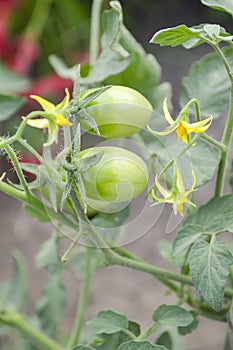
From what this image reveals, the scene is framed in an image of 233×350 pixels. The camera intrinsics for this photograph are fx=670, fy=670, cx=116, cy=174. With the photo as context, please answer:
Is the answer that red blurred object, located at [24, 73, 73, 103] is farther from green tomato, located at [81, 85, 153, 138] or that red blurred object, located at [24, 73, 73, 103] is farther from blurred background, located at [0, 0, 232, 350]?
green tomato, located at [81, 85, 153, 138]

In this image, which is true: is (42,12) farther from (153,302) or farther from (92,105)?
(92,105)

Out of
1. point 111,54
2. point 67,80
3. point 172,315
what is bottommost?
point 67,80

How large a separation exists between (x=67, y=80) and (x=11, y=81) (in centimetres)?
10

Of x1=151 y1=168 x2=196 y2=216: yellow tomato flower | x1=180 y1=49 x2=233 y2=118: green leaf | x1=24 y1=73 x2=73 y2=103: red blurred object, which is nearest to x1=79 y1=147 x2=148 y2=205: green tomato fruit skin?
x1=151 y1=168 x2=196 y2=216: yellow tomato flower

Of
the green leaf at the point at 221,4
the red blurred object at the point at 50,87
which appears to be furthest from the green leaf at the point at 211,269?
the red blurred object at the point at 50,87

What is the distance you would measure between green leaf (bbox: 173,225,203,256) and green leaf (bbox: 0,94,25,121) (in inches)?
5.9

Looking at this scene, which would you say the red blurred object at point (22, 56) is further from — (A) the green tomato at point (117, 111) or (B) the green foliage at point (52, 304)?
(A) the green tomato at point (117, 111)

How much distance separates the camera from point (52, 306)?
0.47 metres

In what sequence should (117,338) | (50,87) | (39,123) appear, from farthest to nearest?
1. (50,87)
2. (117,338)
3. (39,123)

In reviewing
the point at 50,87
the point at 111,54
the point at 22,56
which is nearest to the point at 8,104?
the point at 111,54

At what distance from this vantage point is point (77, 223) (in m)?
0.32

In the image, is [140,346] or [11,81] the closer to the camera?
[140,346]

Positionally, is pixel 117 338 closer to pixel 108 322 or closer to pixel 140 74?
pixel 108 322

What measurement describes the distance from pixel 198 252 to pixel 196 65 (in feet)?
0.48
